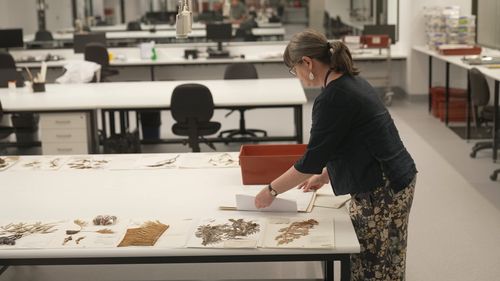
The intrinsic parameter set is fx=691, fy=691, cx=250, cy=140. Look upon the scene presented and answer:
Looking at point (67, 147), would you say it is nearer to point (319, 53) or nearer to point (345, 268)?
point (319, 53)

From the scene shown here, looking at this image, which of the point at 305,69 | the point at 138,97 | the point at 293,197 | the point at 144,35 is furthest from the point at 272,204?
the point at 144,35

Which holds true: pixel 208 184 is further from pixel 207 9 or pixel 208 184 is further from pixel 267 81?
pixel 207 9

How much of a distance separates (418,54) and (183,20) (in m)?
6.64

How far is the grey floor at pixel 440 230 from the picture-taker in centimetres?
376

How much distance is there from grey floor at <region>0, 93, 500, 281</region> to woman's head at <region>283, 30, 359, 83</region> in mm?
1539

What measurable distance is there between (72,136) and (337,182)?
3.60 meters

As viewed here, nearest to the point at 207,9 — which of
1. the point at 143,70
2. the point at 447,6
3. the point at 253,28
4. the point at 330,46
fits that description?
the point at 253,28

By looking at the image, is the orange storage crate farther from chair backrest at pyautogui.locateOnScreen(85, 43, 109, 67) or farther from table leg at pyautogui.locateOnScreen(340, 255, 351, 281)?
chair backrest at pyautogui.locateOnScreen(85, 43, 109, 67)

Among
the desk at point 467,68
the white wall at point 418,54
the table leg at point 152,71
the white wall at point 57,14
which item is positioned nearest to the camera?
the desk at point 467,68

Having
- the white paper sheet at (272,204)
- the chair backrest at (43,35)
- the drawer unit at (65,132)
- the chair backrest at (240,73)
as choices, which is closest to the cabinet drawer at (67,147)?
the drawer unit at (65,132)

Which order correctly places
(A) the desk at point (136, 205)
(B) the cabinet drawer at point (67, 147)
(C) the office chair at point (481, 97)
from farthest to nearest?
(C) the office chair at point (481, 97) < (B) the cabinet drawer at point (67, 147) < (A) the desk at point (136, 205)

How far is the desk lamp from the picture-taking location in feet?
9.99

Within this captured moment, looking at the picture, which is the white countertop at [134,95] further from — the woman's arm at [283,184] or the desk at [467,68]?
the woman's arm at [283,184]

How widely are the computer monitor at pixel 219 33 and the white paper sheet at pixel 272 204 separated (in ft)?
22.6
